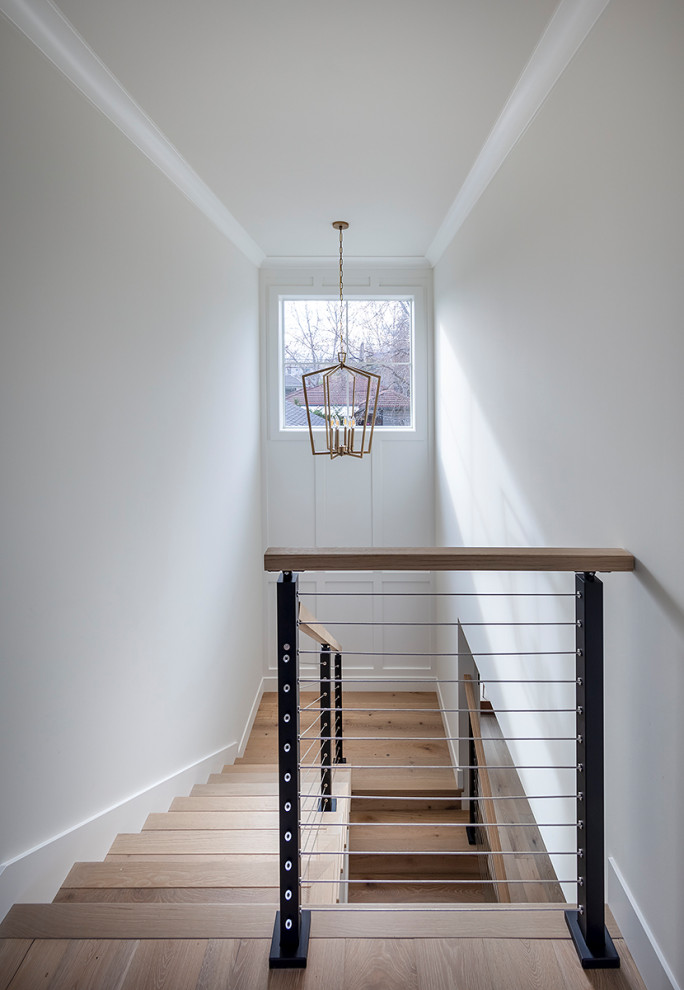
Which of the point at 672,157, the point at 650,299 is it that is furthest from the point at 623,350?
the point at 672,157

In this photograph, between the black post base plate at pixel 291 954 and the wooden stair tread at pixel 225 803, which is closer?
the black post base plate at pixel 291 954

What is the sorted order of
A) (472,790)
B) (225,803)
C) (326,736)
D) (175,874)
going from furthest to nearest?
(472,790), (326,736), (225,803), (175,874)

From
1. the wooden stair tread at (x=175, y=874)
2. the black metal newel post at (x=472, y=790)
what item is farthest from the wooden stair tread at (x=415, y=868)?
the wooden stair tread at (x=175, y=874)

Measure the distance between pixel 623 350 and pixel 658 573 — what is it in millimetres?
567

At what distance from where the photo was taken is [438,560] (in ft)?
4.98

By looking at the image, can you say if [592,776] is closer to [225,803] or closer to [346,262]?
[225,803]

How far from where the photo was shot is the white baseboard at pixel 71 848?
1885 mm

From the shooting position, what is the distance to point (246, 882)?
2008 millimetres

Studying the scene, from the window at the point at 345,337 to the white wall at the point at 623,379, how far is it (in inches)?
111

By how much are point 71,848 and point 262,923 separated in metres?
0.90

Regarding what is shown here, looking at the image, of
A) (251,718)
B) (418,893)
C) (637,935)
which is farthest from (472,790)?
(637,935)

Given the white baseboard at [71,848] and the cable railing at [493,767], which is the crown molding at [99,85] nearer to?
the cable railing at [493,767]

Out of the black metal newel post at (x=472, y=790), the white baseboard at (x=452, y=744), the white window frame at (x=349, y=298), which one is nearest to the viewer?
the black metal newel post at (x=472, y=790)

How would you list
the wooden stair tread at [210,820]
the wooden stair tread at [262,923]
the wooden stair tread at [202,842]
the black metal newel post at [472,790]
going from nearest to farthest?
the wooden stair tread at [262,923] < the wooden stair tread at [202,842] < the wooden stair tread at [210,820] < the black metal newel post at [472,790]
